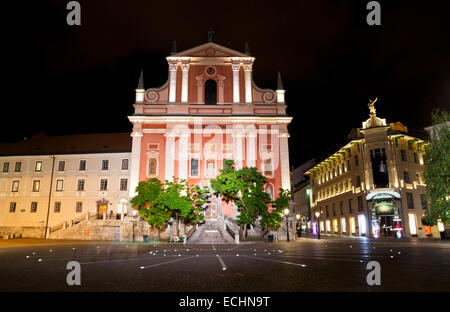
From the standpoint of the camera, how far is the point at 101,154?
151 feet

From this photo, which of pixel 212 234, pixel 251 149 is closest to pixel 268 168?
pixel 251 149

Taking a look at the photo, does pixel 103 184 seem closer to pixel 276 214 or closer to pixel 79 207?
pixel 79 207

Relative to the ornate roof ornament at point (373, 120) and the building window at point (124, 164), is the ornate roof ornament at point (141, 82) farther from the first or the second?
the ornate roof ornament at point (373, 120)

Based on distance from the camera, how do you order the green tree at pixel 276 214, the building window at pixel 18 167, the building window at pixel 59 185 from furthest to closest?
the building window at pixel 18 167 → the building window at pixel 59 185 → the green tree at pixel 276 214

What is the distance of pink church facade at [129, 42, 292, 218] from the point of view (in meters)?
39.0

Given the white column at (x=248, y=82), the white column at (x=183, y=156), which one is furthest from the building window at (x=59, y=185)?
the white column at (x=248, y=82)

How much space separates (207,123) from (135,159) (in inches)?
382

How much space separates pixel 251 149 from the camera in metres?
39.6

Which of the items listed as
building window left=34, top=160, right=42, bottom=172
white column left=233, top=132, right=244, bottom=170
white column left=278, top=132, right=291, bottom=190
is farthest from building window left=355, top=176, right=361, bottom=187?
building window left=34, top=160, right=42, bottom=172

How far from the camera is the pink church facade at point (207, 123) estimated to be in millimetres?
39019

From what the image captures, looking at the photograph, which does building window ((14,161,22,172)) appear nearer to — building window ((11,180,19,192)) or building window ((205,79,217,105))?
building window ((11,180,19,192))

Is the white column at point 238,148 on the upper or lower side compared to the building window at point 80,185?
upper

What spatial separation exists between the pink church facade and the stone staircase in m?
1.89
